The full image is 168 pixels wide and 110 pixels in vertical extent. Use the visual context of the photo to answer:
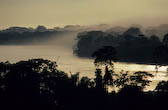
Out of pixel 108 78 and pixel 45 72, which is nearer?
pixel 45 72

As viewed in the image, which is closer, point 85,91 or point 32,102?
point 32,102

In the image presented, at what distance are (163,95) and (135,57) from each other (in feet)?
362

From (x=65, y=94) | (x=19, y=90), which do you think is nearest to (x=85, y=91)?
(x=65, y=94)

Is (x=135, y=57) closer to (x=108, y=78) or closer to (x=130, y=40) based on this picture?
(x=130, y=40)

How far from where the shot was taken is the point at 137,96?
40.4m

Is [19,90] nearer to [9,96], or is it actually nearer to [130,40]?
[9,96]

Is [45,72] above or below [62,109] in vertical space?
above

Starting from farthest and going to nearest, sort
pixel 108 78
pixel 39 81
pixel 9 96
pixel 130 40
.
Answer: pixel 130 40, pixel 108 78, pixel 39 81, pixel 9 96

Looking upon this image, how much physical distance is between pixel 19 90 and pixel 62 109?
5586mm

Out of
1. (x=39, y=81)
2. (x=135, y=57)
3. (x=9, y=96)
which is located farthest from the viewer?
(x=135, y=57)

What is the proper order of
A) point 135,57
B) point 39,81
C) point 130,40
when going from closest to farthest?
1. point 39,81
2. point 135,57
3. point 130,40

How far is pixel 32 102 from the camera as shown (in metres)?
38.6

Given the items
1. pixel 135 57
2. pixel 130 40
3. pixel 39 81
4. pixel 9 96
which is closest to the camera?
pixel 9 96

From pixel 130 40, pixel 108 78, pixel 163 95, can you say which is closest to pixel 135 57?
pixel 130 40
